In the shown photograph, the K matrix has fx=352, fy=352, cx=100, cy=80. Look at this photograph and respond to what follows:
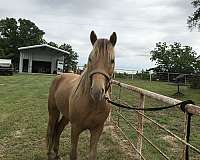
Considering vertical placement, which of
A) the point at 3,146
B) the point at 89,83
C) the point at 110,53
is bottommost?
→ the point at 3,146

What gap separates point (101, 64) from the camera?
12.5 ft

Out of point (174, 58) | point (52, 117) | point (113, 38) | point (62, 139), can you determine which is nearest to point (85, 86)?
point (113, 38)

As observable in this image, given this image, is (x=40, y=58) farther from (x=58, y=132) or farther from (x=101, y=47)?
(x=101, y=47)

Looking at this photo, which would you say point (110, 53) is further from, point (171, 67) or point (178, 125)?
point (171, 67)

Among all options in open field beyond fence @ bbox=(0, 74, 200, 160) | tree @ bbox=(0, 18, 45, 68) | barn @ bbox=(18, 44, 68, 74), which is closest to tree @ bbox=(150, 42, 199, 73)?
barn @ bbox=(18, 44, 68, 74)

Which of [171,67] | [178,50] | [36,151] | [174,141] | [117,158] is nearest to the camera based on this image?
[117,158]

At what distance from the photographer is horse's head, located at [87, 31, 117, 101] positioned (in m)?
3.65

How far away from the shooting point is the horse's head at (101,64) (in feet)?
12.0

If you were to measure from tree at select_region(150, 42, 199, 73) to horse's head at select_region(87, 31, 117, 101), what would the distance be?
39.2 metres

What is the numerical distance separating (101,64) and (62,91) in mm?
1672

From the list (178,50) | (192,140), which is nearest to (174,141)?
(192,140)

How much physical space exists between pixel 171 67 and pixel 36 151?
1556 inches

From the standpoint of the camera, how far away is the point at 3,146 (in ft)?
21.0

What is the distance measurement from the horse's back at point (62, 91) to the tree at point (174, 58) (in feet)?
123
